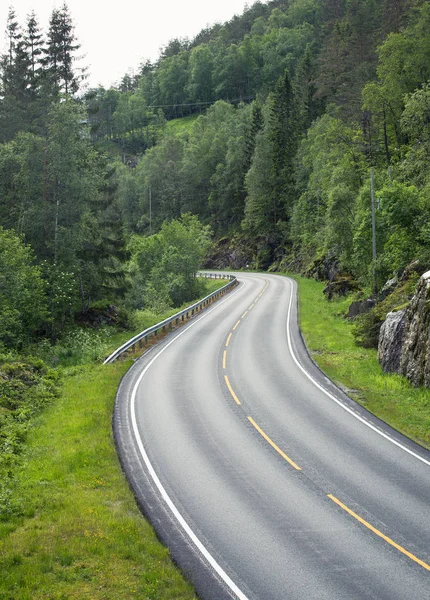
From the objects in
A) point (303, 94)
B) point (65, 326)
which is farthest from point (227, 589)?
point (303, 94)

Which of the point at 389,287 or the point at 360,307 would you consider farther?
the point at 360,307

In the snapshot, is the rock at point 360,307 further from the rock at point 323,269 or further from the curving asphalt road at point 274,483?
the rock at point 323,269

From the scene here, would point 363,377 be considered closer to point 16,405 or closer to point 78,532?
point 16,405

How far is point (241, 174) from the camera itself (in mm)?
88562

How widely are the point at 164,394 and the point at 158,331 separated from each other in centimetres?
1263

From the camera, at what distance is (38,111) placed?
42.2m

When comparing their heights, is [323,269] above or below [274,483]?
above

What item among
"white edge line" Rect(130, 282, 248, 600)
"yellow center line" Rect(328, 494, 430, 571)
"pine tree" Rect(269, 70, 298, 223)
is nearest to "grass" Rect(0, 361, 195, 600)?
"white edge line" Rect(130, 282, 248, 600)

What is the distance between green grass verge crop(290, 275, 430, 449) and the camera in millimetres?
17308

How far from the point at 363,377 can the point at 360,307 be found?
40.8 ft

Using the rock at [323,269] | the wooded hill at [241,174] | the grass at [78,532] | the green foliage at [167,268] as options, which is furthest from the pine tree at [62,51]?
the grass at [78,532]

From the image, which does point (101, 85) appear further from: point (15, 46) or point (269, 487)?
point (269, 487)

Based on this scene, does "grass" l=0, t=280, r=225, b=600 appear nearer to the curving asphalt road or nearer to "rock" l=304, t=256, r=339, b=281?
the curving asphalt road

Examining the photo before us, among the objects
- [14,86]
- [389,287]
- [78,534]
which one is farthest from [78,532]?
[14,86]
